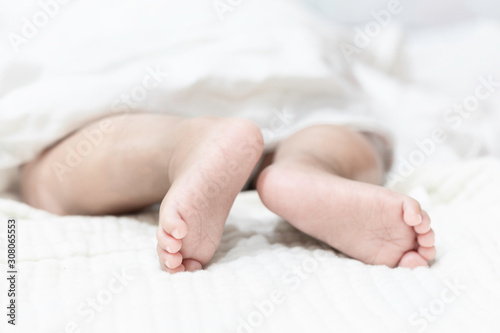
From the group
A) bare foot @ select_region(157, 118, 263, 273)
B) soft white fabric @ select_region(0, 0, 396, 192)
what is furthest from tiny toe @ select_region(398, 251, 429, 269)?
soft white fabric @ select_region(0, 0, 396, 192)

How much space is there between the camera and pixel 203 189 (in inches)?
23.0

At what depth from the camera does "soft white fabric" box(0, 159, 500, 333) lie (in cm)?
47

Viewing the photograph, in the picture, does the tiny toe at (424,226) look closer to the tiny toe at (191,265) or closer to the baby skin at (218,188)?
the baby skin at (218,188)

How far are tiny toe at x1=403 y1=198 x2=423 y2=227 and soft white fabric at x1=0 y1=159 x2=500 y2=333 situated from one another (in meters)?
0.06

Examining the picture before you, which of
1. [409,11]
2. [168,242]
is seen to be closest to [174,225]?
[168,242]

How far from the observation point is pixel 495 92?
124 cm

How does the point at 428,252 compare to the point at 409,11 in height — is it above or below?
below

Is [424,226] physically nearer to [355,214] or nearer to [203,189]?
[355,214]

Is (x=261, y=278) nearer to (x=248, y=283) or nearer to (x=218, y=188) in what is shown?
(x=248, y=283)

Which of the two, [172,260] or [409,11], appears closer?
[172,260]

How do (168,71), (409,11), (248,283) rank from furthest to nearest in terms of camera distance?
1. (409,11)
2. (168,71)
3. (248,283)

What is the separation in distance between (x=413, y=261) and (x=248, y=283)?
0.21m

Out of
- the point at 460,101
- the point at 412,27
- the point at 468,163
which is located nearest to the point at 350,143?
the point at 468,163

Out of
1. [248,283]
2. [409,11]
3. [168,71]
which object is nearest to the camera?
[248,283]
